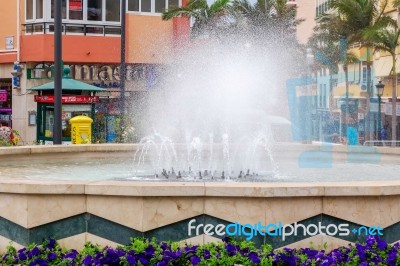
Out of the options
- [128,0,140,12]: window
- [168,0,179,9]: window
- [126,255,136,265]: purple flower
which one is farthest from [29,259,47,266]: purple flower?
[168,0,179,9]: window

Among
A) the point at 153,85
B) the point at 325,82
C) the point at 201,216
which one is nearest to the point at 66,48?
the point at 153,85

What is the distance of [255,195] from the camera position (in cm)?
814

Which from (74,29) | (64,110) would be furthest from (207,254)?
(74,29)

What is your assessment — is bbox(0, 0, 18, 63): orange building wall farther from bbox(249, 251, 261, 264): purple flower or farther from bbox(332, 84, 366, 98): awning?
bbox(249, 251, 261, 264): purple flower

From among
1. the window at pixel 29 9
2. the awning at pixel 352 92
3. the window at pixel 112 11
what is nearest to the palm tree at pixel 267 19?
the awning at pixel 352 92

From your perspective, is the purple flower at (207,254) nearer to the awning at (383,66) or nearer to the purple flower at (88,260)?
the purple flower at (88,260)

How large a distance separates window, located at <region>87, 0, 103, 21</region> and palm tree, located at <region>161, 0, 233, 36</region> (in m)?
3.28

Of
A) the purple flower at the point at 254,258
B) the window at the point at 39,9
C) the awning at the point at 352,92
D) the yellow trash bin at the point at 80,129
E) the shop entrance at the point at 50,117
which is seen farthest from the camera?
the awning at the point at 352,92

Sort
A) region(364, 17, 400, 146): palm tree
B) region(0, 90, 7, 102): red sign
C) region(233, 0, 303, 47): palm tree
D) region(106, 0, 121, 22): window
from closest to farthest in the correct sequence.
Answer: region(106, 0, 121, 22): window
region(0, 90, 7, 102): red sign
region(364, 17, 400, 146): palm tree
region(233, 0, 303, 47): palm tree

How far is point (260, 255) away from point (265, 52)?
44.0 metres

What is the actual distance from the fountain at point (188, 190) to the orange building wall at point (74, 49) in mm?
21720

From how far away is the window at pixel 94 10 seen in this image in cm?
4006

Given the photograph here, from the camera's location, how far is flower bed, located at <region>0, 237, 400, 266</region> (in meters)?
7.71

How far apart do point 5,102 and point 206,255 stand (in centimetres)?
3583
